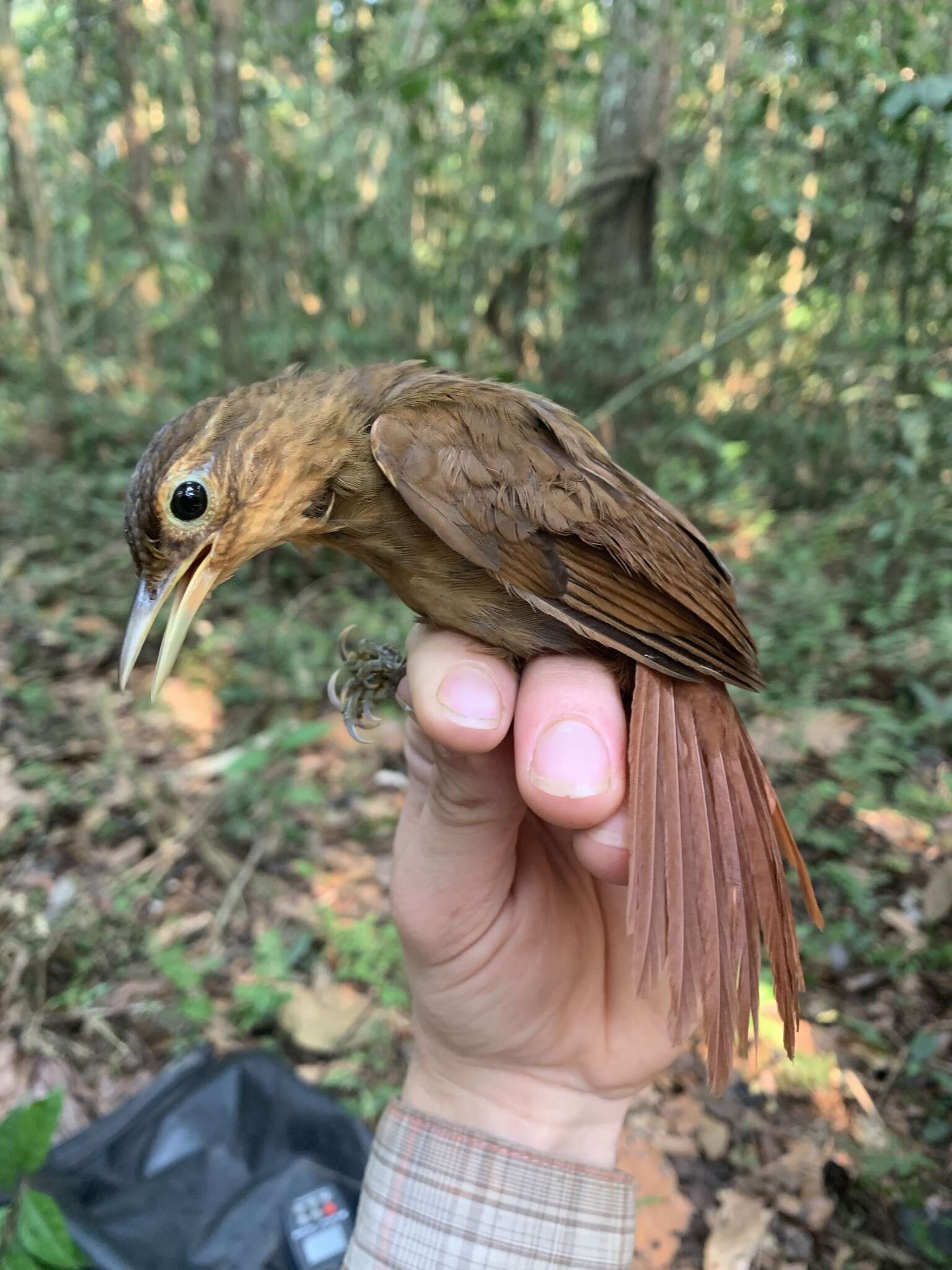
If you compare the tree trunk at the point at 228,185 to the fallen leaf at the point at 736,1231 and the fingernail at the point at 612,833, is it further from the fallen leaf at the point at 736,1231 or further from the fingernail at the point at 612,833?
the fallen leaf at the point at 736,1231

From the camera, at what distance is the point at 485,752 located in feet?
4.71

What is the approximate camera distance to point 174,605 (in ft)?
5.40

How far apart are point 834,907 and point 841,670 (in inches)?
57.1

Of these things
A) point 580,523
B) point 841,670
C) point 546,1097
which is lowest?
point 546,1097

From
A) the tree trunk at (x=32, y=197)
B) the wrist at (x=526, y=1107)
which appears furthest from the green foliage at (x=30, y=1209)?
the tree trunk at (x=32, y=197)

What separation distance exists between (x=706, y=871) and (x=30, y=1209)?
123 centimetres

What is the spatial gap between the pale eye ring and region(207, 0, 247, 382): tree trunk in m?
3.89

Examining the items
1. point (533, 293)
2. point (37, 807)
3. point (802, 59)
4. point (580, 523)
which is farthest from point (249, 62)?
point (580, 523)

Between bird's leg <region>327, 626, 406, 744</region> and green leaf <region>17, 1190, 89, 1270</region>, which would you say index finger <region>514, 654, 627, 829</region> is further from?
green leaf <region>17, 1190, 89, 1270</region>

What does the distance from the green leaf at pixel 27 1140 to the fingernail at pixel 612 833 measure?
98cm

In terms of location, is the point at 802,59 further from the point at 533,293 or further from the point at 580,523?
the point at 580,523

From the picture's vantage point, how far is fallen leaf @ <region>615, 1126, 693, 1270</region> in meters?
2.01

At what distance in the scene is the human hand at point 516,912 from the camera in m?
1.41

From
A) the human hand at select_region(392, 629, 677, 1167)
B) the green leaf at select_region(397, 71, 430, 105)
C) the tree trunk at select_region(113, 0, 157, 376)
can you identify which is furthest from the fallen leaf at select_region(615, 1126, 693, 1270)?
the tree trunk at select_region(113, 0, 157, 376)
